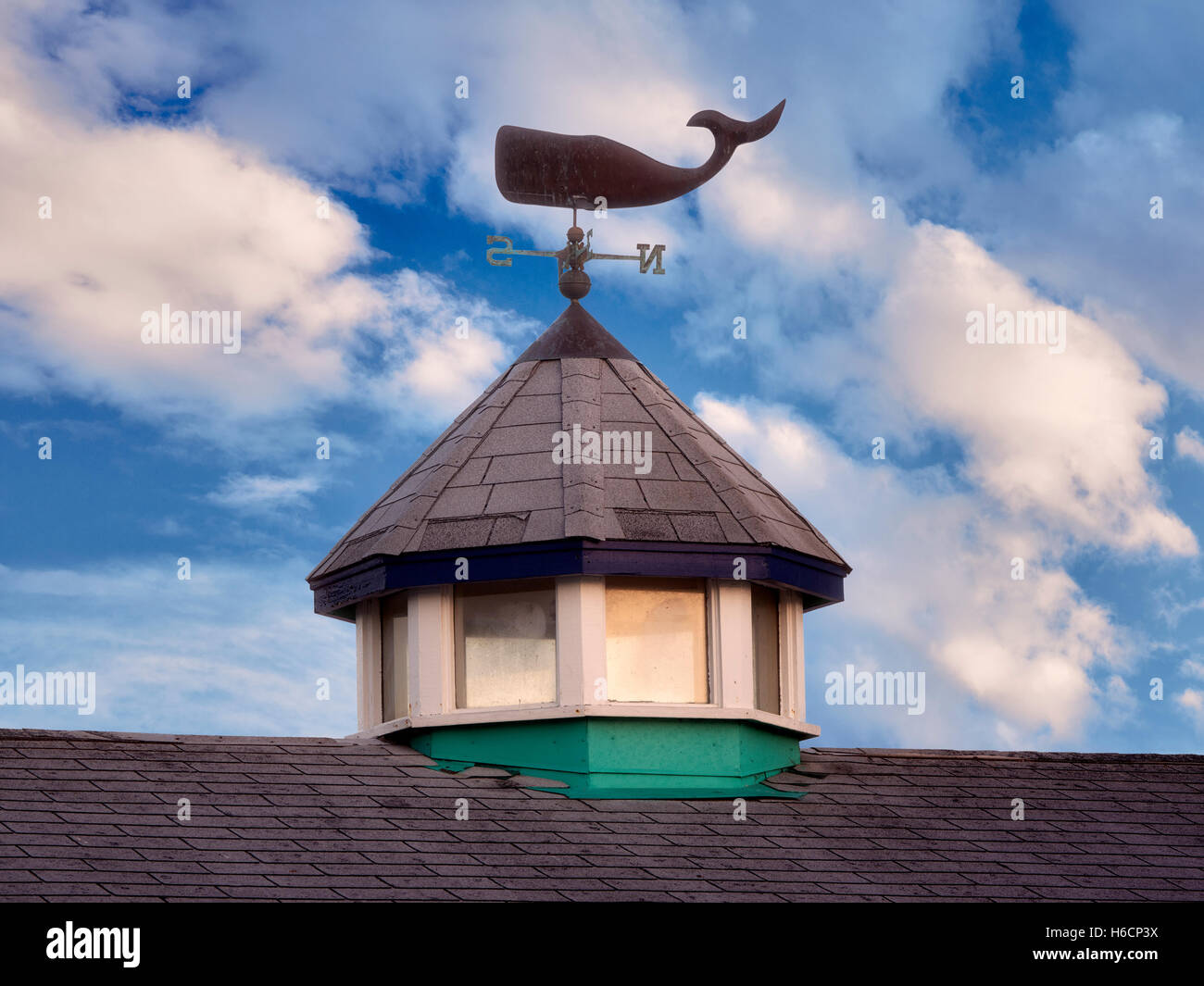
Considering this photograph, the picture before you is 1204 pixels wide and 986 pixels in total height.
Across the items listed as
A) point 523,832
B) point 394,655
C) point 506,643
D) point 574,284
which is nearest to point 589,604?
point 506,643

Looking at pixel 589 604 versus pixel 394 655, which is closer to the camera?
pixel 589 604

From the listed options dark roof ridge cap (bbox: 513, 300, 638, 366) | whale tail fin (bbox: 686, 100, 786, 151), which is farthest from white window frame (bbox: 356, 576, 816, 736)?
whale tail fin (bbox: 686, 100, 786, 151)

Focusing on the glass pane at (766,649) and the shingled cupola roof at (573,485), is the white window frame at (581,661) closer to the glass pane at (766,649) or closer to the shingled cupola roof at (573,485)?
the glass pane at (766,649)

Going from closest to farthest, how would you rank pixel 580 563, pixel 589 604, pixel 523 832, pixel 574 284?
pixel 523 832, pixel 580 563, pixel 589 604, pixel 574 284

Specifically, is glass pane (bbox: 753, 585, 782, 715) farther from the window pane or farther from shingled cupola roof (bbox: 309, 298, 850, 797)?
the window pane

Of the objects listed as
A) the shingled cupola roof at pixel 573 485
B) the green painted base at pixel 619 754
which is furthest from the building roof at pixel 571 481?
the green painted base at pixel 619 754

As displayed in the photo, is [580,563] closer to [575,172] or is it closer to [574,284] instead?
[574,284]

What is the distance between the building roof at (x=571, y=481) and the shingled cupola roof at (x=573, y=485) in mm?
12

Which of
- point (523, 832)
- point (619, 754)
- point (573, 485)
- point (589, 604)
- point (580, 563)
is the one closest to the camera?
point (523, 832)

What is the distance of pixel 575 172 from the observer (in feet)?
63.0

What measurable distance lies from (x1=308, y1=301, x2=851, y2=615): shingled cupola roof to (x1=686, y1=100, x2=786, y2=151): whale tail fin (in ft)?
8.56

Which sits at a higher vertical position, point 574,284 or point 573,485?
point 574,284

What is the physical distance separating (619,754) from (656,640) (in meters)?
1.17

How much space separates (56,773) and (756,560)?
5959mm
